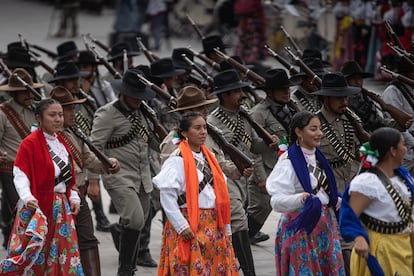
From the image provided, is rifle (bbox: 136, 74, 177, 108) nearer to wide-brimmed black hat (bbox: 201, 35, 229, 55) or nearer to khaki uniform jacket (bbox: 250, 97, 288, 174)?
khaki uniform jacket (bbox: 250, 97, 288, 174)

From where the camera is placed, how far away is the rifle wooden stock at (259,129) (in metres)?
10.9

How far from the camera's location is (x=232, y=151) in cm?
969

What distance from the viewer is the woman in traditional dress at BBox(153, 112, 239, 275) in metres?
8.70

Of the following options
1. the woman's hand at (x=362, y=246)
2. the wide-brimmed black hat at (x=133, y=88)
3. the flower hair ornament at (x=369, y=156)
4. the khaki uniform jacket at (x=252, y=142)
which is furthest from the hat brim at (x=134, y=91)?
the woman's hand at (x=362, y=246)

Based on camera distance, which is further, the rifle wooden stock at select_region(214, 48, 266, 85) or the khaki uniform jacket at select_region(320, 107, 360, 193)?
the rifle wooden stock at select_region(214, 48, 266, 85)

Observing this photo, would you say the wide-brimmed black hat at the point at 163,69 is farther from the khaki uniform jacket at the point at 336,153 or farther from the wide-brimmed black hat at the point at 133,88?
the khaki uniform jacket at the point at 336,153

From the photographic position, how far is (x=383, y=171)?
25.2 feet

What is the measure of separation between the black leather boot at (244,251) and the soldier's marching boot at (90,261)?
A: 122 centimetres

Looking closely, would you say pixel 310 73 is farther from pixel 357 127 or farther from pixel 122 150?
pixel 122 150

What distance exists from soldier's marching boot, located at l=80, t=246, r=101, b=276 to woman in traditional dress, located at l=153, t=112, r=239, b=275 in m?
1.19

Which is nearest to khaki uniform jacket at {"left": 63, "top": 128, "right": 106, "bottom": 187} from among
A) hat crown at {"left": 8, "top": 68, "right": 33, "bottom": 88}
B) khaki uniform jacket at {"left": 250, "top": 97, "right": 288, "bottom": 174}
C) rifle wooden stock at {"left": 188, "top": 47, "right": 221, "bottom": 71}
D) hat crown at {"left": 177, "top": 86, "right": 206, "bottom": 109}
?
hat crown at {"left": 177, "top": 86, "right": 206, "bottom": 109}

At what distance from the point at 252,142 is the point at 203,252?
2.50m

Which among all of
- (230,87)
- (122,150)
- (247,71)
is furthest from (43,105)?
(247,71)

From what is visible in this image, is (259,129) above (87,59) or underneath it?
underneath
